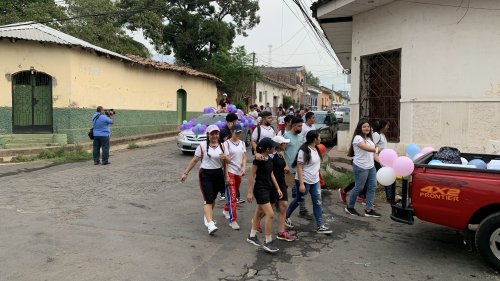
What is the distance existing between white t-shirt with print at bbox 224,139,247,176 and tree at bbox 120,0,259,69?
2430 centimetres

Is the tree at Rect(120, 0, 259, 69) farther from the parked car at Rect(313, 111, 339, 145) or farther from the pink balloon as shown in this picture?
the pink balloon

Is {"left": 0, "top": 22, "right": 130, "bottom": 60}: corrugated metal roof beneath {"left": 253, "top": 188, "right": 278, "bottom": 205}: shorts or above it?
above

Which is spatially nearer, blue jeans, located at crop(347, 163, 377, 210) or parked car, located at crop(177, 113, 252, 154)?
blue jeans, located at crop(347, 163, 377, 210)

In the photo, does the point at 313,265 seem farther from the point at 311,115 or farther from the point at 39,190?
the point at 39,190

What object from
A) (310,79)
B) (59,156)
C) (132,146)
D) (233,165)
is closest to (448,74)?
(233,165)

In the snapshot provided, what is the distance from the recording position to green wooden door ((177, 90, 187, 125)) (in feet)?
72.9

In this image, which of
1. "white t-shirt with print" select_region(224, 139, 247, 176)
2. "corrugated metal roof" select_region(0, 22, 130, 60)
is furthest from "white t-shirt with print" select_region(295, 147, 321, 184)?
"corrugated metal roof" select_region(0, 22, 130, 60)

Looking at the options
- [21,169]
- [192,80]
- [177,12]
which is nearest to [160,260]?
[21,169]

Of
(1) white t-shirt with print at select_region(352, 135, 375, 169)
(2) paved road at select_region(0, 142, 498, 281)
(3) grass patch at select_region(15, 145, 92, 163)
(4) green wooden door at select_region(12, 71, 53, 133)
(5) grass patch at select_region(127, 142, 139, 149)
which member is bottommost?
(2) paved road at select_region(0, 142, 498, 281)

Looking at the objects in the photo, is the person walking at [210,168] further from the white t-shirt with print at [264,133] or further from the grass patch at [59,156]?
the grass patch at [59,156]

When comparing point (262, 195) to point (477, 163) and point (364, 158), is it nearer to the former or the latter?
point (364, 158)

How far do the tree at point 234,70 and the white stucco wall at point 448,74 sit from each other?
20212 millimetres

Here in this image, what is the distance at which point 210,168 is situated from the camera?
233 inches

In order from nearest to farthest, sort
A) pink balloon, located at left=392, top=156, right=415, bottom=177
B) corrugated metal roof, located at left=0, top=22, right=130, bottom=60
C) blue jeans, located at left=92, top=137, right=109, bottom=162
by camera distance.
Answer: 1. pink balloon, located at left=392, top=156, right=415, bottom=177
2. blue jeans, located at left=92, top=137, right=109, bottom=162
3. corrugated metal roof, located at left=0, top=22, right=130, bottom=60
